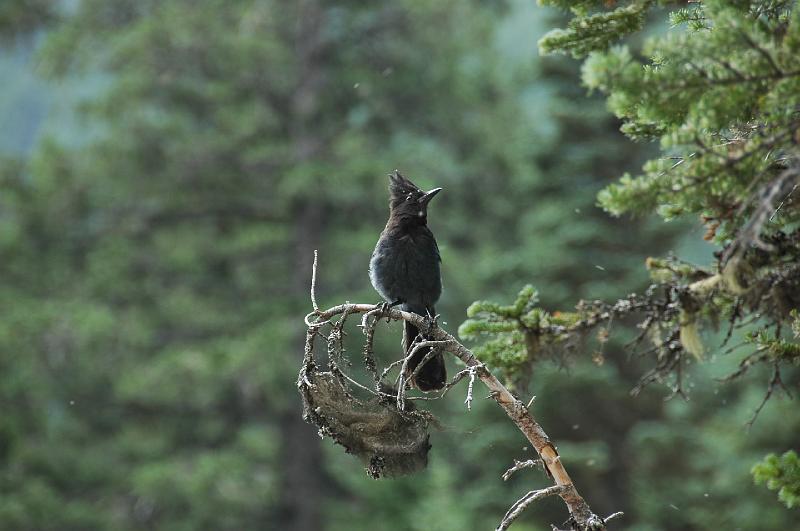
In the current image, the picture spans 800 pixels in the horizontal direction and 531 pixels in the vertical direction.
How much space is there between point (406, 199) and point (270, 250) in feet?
46.1

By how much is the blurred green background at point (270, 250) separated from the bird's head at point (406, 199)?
8.02 metres

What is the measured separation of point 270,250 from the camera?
20547mm

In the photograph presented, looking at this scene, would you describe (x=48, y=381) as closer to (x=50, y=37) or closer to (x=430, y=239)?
(x=50, y=37)

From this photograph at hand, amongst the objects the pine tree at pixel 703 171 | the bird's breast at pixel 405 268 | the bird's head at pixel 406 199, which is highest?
the bird's head at pixel 406 199

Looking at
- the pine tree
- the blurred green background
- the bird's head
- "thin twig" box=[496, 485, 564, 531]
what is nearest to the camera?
the pine tree

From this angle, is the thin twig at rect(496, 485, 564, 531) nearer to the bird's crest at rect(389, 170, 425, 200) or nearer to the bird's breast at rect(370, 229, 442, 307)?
the bird's breast at rect(370, 229, 442, 307)

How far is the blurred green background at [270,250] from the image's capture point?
15711mm

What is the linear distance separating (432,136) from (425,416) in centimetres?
1723

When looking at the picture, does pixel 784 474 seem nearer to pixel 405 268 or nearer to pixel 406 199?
pixel 405 268

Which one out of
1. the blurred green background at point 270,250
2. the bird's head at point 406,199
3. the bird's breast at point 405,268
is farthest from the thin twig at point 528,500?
the blurred green background at point 270,250

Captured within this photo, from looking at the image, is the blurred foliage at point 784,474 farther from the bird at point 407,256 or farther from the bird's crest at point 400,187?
the bird's crest at point 400,187

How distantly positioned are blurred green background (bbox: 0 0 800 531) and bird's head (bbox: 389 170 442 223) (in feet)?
26.3

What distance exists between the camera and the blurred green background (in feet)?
51.5

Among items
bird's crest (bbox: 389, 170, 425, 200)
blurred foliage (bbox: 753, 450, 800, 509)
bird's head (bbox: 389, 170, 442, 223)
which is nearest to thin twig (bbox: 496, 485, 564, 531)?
blurred foliage (bbox: 753, 450, 800, 509)
